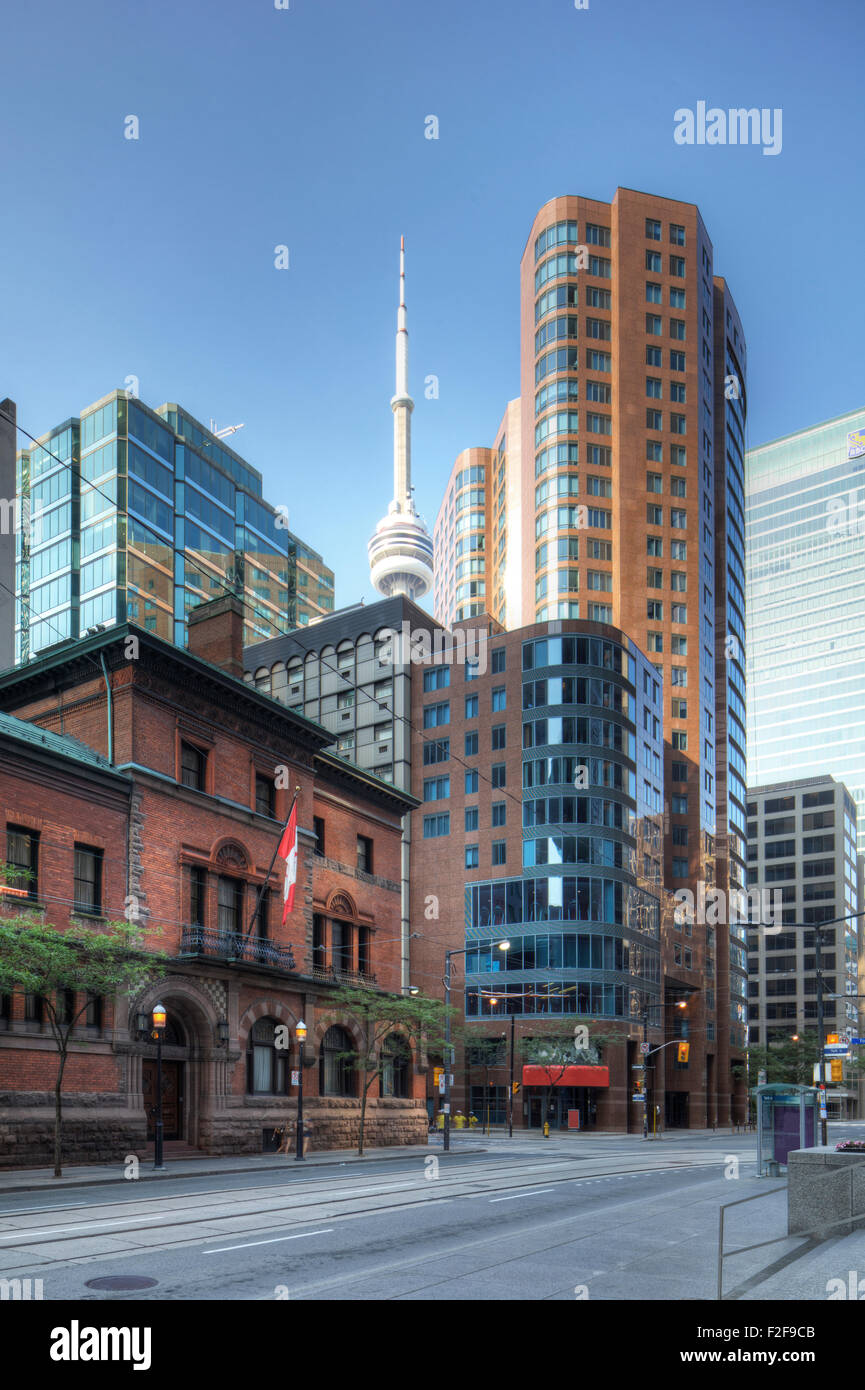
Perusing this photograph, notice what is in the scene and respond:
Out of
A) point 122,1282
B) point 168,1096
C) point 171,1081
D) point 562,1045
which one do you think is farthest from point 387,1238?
point 562,1045

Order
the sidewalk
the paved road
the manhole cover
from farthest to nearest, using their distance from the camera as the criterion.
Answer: the sidewalk < the paved road < the manhole cover

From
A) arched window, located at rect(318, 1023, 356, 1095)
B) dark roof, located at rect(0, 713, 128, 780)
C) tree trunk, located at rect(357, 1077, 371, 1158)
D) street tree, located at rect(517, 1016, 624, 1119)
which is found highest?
dark roof, located at rect(0, 713, 128, 780)

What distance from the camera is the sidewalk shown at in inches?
1111

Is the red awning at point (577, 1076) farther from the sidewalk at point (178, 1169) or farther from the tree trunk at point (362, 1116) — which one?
the sidewalk at point (178, 1169)

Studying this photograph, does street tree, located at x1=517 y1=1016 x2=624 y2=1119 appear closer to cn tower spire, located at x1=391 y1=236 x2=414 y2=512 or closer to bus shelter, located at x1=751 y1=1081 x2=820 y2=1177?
bus shelter, located at x1=751 y1=1081 x2=820 y2=1177

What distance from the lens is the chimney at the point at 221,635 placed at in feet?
153

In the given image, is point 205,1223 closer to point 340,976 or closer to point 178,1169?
point 178,1169

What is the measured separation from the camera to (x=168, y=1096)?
39.1 meters

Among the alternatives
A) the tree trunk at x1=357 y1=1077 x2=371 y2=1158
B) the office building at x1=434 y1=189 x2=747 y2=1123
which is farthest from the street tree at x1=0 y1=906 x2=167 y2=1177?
the office building at x1=434 y1=189 x2=747 y2=1123

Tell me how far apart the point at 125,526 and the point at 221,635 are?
2818 inches

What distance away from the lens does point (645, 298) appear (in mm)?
112188

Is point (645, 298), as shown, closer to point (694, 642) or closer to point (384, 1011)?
point (694, 642)

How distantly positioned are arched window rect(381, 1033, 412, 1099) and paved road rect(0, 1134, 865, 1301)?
67.2 ft

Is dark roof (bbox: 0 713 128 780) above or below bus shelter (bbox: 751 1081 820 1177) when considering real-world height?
above
